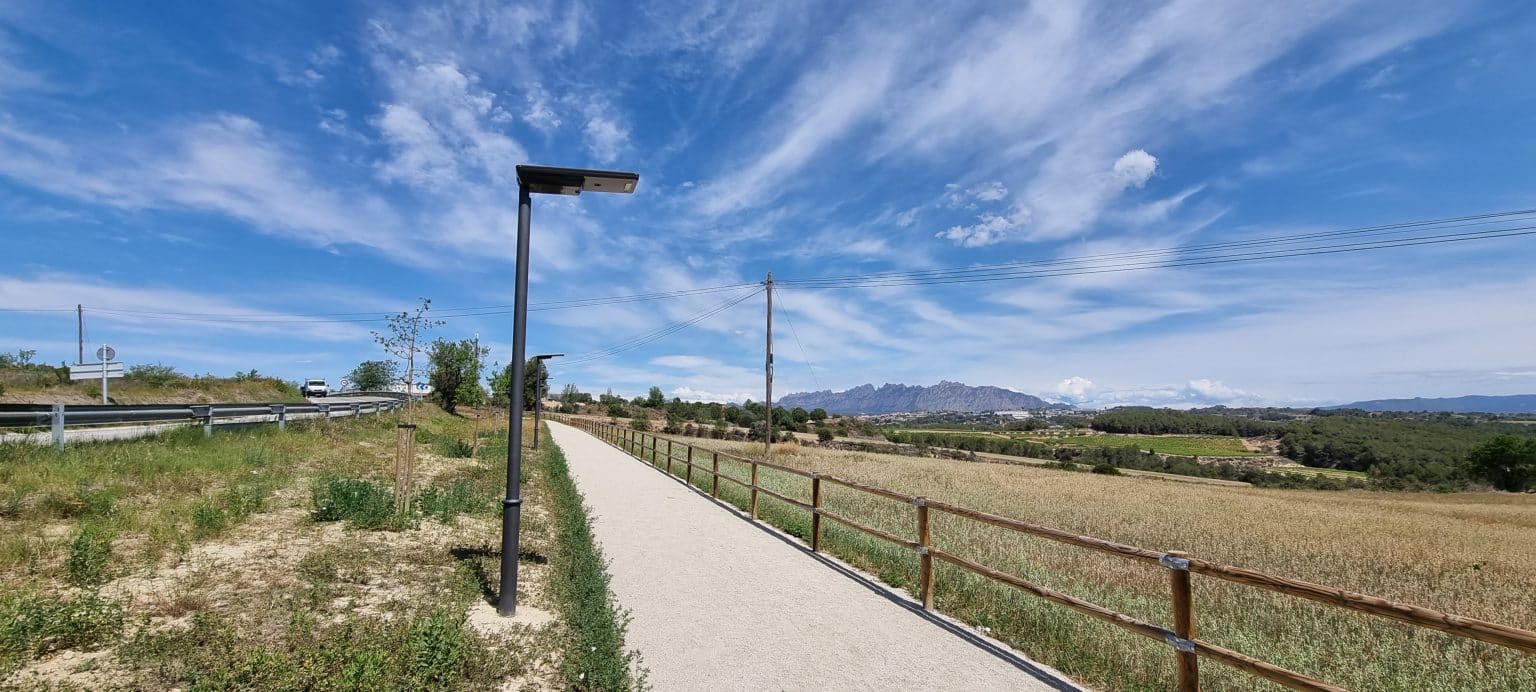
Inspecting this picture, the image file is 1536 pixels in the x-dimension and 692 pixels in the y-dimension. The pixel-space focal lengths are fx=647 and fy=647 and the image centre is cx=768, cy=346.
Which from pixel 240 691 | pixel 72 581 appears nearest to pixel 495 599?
pixel 240 691

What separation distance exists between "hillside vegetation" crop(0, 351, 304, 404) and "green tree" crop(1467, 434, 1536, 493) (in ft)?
267

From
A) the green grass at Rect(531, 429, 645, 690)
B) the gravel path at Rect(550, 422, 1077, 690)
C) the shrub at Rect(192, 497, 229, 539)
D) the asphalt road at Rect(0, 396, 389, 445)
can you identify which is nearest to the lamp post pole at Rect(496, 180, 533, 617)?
the green grass at Rect(531, 429, 645, 690)

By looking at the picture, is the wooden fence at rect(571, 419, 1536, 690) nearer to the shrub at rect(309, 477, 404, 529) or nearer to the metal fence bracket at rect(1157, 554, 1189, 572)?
the metal fence bracket at rect(1157, 554, 1189, 572)

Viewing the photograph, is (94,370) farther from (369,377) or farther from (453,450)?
(369,377)

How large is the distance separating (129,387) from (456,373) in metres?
21.0

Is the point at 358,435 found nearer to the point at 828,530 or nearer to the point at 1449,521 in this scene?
the point at 828,530

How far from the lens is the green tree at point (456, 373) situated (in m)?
30.1

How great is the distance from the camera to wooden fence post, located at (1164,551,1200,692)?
392 centimetres

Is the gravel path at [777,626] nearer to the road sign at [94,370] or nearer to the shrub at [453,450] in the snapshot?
the shrub at [453,450]

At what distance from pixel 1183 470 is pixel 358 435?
60.6 meters

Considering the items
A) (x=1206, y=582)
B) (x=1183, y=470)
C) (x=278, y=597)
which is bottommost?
(x=1183, y=470)

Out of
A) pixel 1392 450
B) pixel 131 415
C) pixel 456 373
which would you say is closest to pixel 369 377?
pixel 456 373

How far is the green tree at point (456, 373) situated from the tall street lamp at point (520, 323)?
1286cm

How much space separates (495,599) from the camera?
19.1 feet
